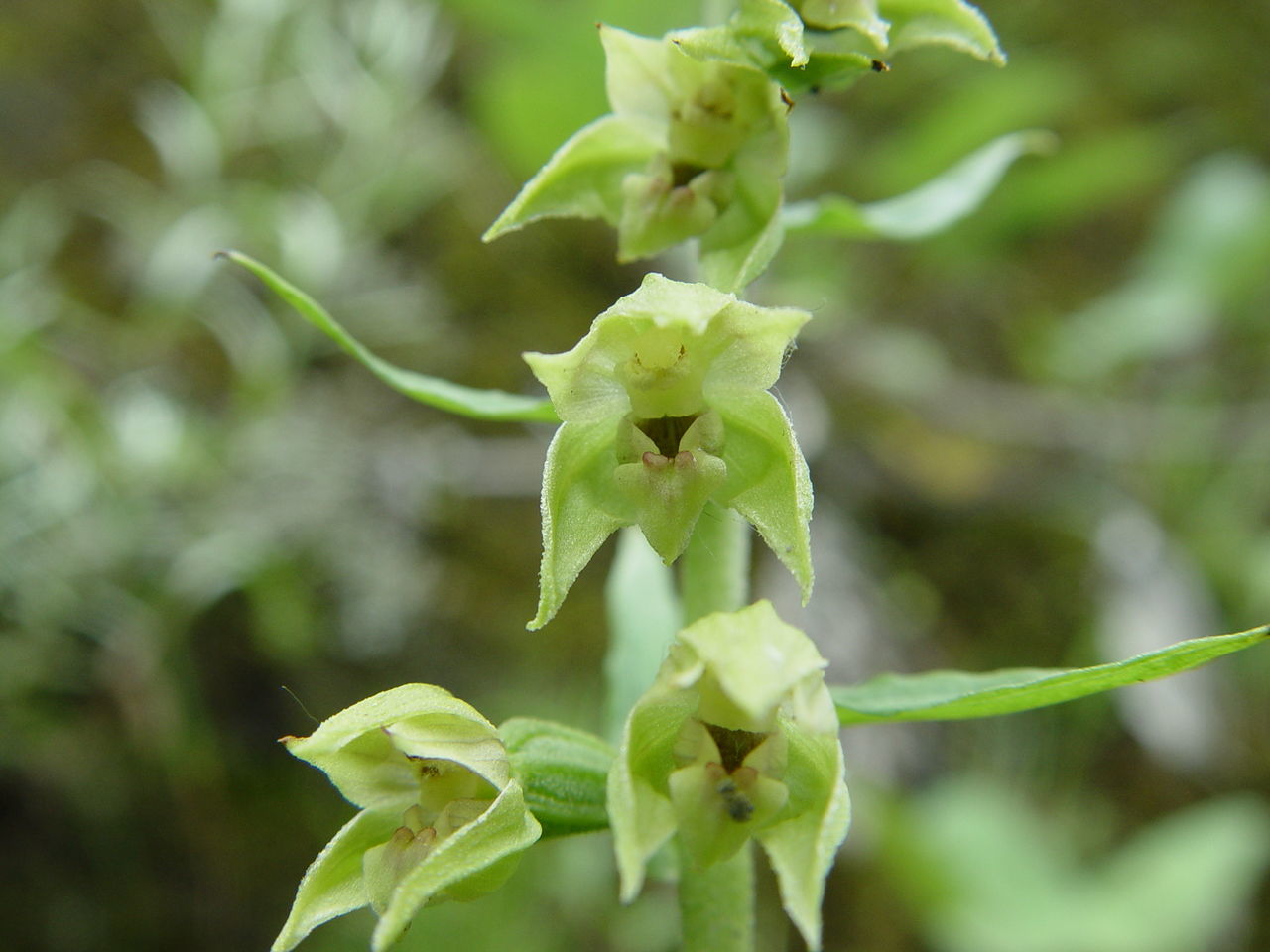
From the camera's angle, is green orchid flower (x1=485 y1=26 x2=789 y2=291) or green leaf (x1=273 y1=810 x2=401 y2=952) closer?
green leaf (x1=273 y1=810 x2=401 y2=952)

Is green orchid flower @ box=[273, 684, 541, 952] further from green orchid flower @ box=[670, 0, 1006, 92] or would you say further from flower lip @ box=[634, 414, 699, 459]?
green orchid flower @ box=[670, 0, 1006, 92]

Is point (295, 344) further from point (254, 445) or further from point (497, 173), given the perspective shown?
point (497, 173)

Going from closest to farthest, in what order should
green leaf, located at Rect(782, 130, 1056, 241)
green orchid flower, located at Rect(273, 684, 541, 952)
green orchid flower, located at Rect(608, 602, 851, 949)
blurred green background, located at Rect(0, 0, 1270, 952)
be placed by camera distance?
green orchid flower, located at Rect(608, 602, 851, 949), green orchid flower, located at Rect(273, 684, 541, 952), green leaf, located at Rect(782, 130, 1056, 241), blurred green background, located at Rect(0, 0, 1270, 952)

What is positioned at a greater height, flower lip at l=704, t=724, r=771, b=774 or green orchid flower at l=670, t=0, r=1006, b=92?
green orchid flower at l=670, t=0, r=1006, b=92

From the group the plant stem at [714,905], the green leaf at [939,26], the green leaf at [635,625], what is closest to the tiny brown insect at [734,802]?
the plant stem at [714,905]

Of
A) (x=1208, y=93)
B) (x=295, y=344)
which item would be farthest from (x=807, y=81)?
(x=1208, y=93)

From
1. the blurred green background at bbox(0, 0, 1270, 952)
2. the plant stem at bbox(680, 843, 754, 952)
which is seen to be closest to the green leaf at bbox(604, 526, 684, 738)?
the plant stem at bbox(680, 843, 754, 952)

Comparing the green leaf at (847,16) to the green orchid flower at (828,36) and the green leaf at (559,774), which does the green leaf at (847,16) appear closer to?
the green orchid flower at (828,36)
